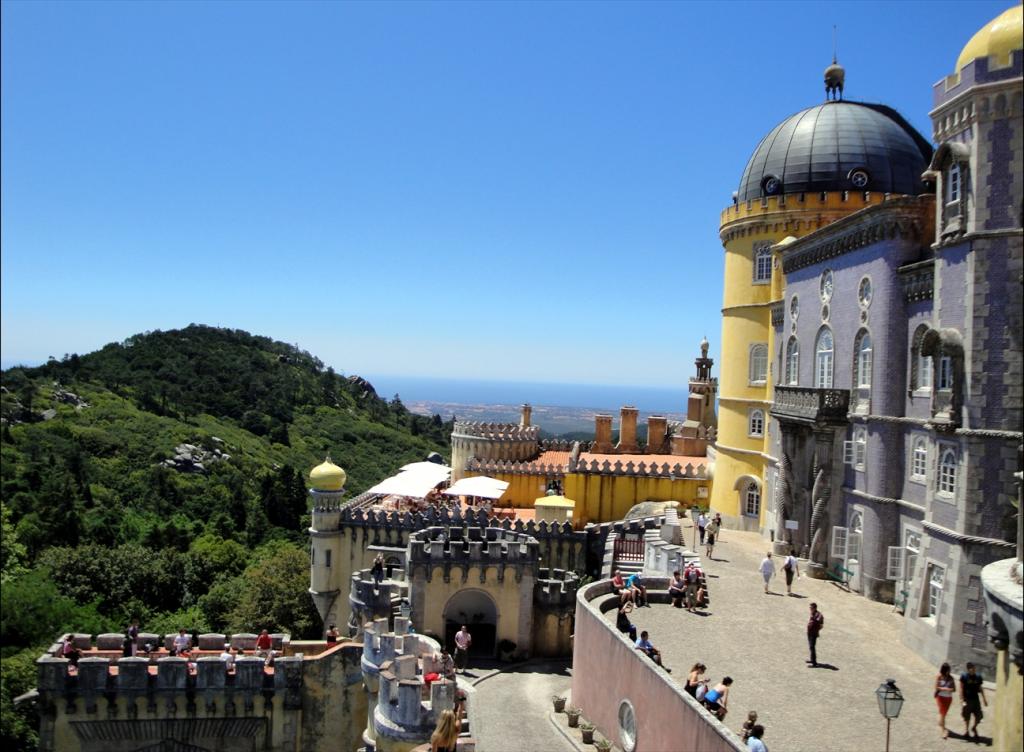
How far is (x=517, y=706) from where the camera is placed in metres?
23.9

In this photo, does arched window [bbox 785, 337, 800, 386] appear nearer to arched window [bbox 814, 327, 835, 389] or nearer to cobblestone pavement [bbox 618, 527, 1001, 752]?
arched window [bbox 814, 327, 835, 389]

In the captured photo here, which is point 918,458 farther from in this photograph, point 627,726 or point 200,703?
point 200,703

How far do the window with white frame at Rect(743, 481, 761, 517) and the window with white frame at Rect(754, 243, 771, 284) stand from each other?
8154 millimetres

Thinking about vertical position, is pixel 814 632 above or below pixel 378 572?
above

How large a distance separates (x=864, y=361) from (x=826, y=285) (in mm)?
3628

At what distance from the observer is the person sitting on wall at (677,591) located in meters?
22.7

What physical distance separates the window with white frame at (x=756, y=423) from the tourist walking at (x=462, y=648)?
46.4 feet

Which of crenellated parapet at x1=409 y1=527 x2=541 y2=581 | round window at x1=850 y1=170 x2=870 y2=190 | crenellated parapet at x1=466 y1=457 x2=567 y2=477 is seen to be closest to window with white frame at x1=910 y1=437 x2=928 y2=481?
crenellated parapet at x1=409 y1=527 x2=541 y2=581

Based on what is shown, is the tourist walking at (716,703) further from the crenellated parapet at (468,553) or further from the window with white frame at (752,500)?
the window with white frame at (752,500)

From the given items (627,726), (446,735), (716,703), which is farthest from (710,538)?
(446,735)

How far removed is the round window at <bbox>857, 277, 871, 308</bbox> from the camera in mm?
24531

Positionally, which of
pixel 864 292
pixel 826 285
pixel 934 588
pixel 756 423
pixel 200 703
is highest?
pixel 826 285

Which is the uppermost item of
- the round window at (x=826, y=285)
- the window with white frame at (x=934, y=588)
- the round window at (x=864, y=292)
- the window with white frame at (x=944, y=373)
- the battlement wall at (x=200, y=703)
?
the round window at (x=826, y=285)

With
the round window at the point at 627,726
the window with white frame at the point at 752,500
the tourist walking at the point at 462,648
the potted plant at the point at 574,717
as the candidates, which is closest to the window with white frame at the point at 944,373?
the round window at the point at 627,726
